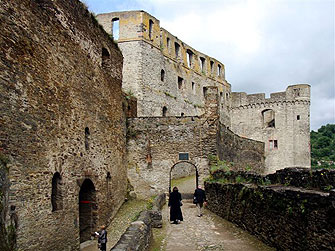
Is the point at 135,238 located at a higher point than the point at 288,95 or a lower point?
lower

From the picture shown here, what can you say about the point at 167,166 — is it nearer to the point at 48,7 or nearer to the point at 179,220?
the point at 179,220

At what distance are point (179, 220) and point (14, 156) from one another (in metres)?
6.25

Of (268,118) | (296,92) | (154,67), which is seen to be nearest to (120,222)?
(154,67)

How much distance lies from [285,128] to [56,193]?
3283cm

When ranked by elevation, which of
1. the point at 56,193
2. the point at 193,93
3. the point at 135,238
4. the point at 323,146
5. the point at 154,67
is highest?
the point at 154,67

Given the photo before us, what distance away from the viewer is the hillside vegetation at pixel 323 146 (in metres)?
55.6

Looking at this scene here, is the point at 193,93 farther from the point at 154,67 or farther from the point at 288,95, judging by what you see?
the point at 288,95

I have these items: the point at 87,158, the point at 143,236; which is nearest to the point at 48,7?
the point at 87,158

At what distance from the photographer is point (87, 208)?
1395 cm

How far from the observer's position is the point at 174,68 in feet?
112

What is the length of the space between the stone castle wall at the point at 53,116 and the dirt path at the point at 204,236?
3.11m

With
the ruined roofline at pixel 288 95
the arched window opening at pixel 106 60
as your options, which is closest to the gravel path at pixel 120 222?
the arched window opening at pixel 106 60

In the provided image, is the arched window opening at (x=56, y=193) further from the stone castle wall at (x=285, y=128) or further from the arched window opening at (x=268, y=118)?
the arched window opening at (x=268, y=118)

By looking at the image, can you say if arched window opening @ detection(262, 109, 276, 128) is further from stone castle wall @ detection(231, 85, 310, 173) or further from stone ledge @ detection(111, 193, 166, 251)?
stone ledge @ detection(111, 193, 166, 251)
